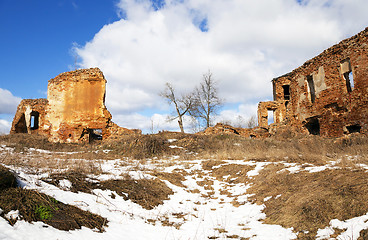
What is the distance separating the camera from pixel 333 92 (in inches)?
640

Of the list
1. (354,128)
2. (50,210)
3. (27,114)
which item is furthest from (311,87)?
(27,114)

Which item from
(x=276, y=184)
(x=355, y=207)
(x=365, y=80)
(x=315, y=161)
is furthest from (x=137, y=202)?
(x=365, y=80)

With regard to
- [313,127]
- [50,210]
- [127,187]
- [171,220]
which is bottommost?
[171,220]

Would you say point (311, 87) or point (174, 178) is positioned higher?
point (311, 87)

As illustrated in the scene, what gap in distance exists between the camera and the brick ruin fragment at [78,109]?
17.0 meters

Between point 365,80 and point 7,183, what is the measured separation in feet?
57.9

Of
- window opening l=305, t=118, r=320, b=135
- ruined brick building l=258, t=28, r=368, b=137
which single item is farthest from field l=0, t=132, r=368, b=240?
window opening l=305, t=118, r=320, b=135

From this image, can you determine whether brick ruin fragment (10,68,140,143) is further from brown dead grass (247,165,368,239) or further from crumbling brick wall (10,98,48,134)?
brown dead grass (247,165,368,239)

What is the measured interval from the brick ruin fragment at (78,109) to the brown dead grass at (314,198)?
13949 mm

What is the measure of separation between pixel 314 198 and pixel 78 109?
55.1 ft

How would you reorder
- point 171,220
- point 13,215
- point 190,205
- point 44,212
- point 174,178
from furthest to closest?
point 174,178 → point 190,205 → point 171,220 → point 44,212 → point 13,215

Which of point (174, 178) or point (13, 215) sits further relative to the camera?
point (174, 178)

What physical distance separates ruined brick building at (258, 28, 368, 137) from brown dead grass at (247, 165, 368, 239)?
12382 millimetres

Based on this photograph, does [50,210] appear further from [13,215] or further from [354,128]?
[354,128]
